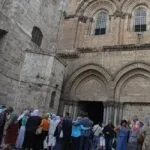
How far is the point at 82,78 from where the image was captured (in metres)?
17.4

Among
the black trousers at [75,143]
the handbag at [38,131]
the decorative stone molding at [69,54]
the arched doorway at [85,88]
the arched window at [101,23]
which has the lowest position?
the black trousers at [75,143]

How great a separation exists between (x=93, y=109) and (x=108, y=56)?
3.96 metres

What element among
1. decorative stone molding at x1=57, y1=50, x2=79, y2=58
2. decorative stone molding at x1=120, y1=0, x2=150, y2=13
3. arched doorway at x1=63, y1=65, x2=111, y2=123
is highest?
decorative stone molding at x1=120, y1=0, x2=150, y2=13

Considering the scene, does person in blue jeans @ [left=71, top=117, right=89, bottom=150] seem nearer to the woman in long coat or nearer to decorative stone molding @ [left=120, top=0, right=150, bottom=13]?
the woman in long coat

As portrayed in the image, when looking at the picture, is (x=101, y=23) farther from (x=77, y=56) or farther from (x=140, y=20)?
(x=77, y=56)

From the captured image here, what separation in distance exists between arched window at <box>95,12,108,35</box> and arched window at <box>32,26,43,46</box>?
3.91m

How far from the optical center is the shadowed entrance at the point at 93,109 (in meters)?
17.9

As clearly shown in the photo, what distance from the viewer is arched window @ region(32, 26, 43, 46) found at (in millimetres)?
17256

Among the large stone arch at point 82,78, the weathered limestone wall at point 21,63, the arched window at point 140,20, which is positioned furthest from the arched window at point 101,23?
the weathered limestone wall at point 21,63

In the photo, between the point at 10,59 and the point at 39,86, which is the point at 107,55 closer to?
the point at 39,86

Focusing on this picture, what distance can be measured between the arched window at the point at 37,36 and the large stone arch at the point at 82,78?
2998mm

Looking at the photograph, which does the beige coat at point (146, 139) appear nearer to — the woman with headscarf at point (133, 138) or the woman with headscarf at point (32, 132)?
the woman with headscarf at point (133, 138)

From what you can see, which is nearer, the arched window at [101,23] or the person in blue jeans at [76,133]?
the person in blue jeans at [76,133]

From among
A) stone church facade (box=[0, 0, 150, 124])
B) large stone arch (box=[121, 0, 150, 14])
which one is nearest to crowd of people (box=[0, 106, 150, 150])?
stone church facade (box=[0, 0, 150, 124])
